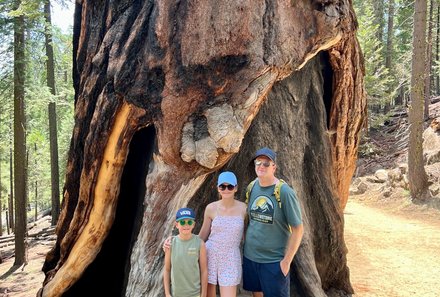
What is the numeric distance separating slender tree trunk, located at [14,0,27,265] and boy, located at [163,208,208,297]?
38.5ft

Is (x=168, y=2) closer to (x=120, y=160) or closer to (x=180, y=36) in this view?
(x=180, y=36)

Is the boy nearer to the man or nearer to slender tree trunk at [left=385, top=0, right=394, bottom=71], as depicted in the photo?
the man

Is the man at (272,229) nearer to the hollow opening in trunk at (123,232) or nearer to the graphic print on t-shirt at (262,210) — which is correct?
the graphic print on t-shirt at (262,210)

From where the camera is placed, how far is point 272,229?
144 inches

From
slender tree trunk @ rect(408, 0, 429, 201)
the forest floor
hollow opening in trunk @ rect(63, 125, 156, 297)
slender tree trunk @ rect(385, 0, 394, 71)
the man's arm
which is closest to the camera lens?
the man's arm

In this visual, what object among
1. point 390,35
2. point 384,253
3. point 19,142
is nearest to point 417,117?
point 384,253

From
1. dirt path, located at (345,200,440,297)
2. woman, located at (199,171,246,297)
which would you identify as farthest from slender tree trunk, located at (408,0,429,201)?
woman, located at (199,171,246,297)

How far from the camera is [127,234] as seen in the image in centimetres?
626

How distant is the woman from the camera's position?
12.2ft

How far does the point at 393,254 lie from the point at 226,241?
7.06m

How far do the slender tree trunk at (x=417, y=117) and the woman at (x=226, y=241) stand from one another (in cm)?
1239

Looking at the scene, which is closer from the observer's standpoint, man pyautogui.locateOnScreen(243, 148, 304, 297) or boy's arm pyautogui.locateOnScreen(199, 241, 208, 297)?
man pyautogui.locateOnScreen(243, 148, 304, 297)

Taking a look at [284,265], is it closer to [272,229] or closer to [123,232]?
[272,229]

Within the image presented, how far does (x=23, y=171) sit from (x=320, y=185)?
11.1 metres
